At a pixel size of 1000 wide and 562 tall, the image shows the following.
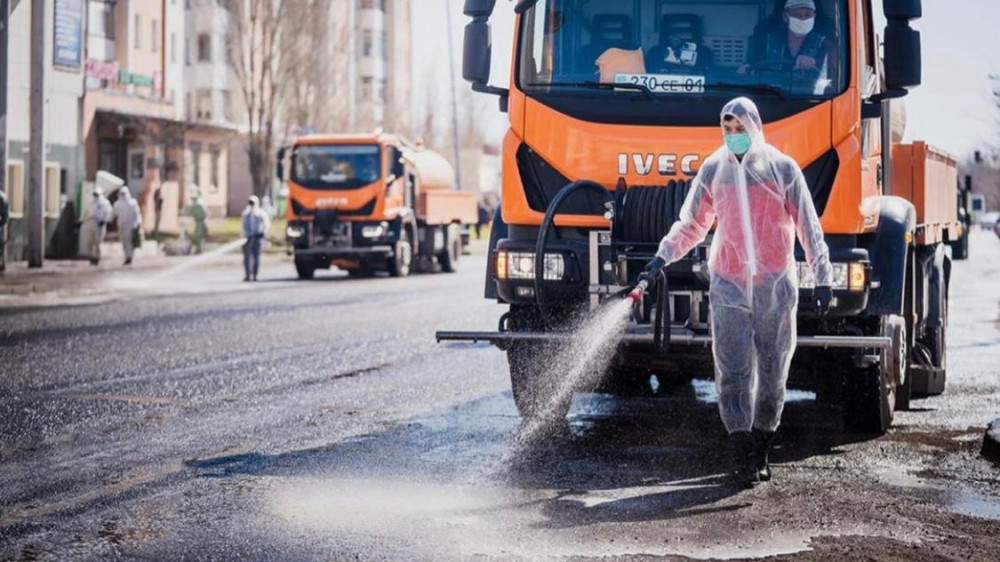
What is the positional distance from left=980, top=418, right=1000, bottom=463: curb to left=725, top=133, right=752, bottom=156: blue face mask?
230 centimetres

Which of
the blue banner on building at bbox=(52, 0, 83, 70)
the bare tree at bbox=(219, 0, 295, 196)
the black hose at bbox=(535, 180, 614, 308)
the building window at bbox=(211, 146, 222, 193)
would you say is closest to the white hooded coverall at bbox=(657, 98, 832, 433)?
the black hose at bbox=(535, 180, 614, 308)

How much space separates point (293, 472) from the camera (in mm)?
8422

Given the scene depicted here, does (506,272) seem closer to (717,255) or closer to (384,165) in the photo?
(717,255)

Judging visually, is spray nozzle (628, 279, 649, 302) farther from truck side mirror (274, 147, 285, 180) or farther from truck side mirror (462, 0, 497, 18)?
truck side mirror (274, 147, 285, 180)

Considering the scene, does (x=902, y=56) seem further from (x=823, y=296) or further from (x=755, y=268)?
(x=755, y=268)

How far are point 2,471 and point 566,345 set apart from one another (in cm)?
314

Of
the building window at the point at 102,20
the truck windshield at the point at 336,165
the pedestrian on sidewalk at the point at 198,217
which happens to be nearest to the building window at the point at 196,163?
→ the building window at the point at 102,20

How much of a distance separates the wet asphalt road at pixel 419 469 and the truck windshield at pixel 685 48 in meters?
2.07

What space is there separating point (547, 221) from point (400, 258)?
26.8 meters

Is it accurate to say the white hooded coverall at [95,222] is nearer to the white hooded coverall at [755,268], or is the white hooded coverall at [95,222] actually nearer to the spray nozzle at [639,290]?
the spray nozzle at [639,290]

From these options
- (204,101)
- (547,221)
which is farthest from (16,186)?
(204,101)

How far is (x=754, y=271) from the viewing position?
8.41m

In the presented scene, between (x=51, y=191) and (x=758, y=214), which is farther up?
(x=51, y=191)

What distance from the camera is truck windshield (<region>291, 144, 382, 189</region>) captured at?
3484cm
